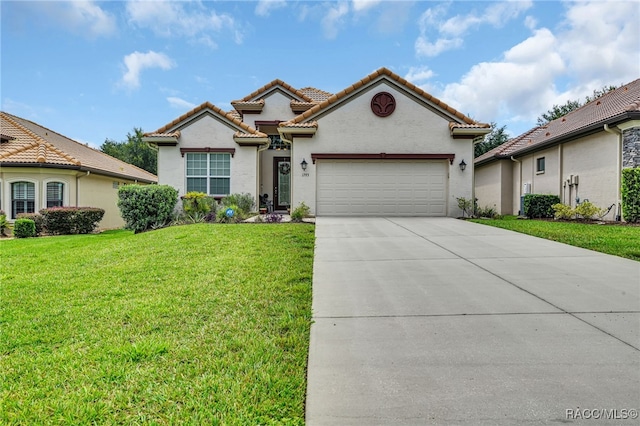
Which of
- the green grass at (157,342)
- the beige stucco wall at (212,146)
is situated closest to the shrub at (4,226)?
the beige stucco wall at (212,146)

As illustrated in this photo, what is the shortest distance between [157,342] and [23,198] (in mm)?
17214

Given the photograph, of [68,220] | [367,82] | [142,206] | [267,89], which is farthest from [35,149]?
[367,82]

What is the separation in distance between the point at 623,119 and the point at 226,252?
12850mm

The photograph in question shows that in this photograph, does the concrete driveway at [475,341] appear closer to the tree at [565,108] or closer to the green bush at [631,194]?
the green bush at [631,194]

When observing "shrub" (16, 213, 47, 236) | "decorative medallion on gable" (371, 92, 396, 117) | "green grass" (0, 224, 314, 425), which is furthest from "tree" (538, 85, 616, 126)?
"shrub" (16, 213, 47, 236)

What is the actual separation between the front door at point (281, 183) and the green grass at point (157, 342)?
11320 mm

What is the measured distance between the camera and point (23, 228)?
1347 centimetres

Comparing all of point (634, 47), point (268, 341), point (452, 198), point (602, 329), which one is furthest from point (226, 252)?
point (634, 47)

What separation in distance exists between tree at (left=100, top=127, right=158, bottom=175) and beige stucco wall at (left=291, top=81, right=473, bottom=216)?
37.1 m

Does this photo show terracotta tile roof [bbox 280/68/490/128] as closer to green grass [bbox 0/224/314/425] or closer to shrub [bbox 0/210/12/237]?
green grass [bbox 0/224/314/425]

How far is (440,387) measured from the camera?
2.45m

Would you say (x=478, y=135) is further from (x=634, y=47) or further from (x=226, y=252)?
(x=226, y=252)

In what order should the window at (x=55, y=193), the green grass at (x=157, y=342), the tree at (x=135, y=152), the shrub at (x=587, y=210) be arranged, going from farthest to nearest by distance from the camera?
the tree at (x=135, y=152) < the window at (x=55, y=193) < the shrub at (x=587, y=210) < the green grass at (x=157, y=342)

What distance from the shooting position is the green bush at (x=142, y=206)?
11680 millimetres
